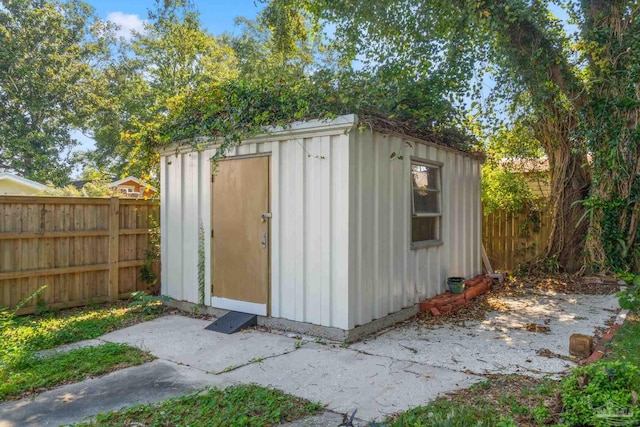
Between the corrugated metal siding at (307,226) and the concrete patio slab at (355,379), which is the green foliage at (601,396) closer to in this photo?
the concrete patio slab at (355,379)

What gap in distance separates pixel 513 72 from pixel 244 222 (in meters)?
4.90

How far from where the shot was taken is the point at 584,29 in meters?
7.01

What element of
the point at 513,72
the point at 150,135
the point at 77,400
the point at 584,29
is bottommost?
the point at 77,400

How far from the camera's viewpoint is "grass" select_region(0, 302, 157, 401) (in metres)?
3.47

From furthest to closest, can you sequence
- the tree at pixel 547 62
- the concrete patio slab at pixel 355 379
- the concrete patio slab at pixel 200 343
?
the tree at pixel 547 62 → the concrete patio slab at pixel 200 343 → the concrete patio slab at pixel 355 379

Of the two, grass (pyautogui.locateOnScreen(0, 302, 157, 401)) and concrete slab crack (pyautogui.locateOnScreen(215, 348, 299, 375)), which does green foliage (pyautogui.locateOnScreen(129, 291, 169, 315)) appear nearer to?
grass (pyautogui.locateOnScreen(0, 302, 157, 401))

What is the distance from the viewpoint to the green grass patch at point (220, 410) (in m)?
2.66

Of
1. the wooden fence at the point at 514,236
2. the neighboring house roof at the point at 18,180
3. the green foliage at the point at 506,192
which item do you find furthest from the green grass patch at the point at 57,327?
the neighboring house roof at the point at 18,180

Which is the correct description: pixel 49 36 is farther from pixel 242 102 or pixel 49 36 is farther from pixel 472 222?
pixel 472 222

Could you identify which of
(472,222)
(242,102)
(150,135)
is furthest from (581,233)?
(150,135)

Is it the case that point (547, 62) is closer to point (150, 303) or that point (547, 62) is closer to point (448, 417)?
point (448, 417)

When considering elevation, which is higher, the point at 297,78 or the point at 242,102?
the point at 297,78

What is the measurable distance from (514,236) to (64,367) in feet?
28.9

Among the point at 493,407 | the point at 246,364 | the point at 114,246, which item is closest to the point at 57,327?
the point at 114,246
